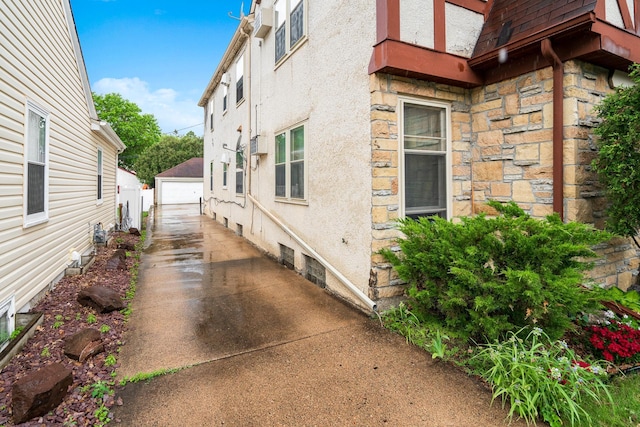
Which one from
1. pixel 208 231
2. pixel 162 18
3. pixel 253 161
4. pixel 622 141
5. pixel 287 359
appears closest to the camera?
pixel 287 359

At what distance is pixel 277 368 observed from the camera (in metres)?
3.00

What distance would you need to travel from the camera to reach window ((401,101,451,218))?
14.3 feet

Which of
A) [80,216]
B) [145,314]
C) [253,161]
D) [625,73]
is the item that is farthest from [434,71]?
[80,216]

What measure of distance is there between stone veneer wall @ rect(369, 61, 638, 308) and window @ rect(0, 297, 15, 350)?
3.96 metres

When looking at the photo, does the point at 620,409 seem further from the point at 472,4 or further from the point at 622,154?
the point at 472,4

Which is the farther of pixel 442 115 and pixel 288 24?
pixel 288 24

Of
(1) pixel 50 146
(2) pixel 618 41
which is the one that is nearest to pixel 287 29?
(1) pixel 50 146

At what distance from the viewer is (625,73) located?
423 cm

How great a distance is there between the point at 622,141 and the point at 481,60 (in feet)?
6.12

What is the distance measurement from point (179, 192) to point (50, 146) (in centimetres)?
2364

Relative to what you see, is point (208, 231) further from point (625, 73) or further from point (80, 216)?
point (625, 73)

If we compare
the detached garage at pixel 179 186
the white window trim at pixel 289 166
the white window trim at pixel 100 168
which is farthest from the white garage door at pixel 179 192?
the white window trim at pixel 289 166

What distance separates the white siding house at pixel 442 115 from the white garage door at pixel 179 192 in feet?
80.9

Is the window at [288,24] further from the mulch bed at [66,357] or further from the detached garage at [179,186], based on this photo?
the detached garage at [179,186]
